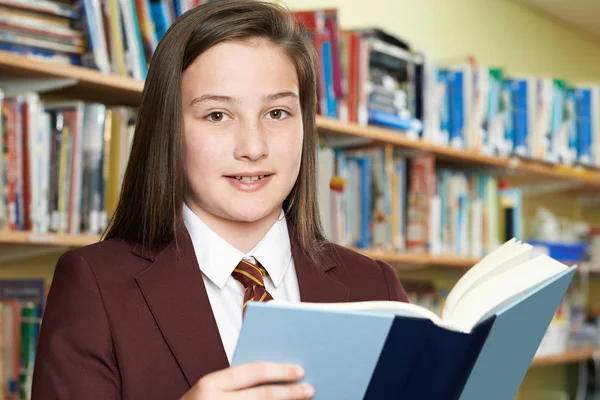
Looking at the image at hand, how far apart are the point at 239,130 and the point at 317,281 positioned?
28 cm

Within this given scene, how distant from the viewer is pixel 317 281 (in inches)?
49.8

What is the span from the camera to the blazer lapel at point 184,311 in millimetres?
1100

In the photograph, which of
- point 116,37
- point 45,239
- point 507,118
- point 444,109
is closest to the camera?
point 45,239

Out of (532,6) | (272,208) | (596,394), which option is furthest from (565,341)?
(272,208)

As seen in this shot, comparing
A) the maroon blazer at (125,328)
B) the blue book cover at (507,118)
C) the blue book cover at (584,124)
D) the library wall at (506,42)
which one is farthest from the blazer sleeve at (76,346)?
the blue book cover at (584,124)

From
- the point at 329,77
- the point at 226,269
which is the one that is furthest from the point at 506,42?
the point at 226,269

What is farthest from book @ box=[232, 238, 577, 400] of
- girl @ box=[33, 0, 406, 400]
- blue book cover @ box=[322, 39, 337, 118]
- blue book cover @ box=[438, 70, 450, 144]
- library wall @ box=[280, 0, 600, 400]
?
library wall @ box=[280, 0, 600, 400]

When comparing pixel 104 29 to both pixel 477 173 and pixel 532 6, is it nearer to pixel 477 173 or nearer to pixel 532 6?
pixel 477 173

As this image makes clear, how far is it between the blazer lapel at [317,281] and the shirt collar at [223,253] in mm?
30

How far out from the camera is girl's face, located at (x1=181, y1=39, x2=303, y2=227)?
1137 millimetres

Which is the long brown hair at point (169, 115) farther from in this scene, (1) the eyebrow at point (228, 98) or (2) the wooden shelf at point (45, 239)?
(2) the wooden shelf at point (45, 239)

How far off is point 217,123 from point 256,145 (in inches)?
2.6

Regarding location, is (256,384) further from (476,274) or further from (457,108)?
(457,108)

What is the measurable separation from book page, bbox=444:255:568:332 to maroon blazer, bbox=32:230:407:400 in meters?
0.35
